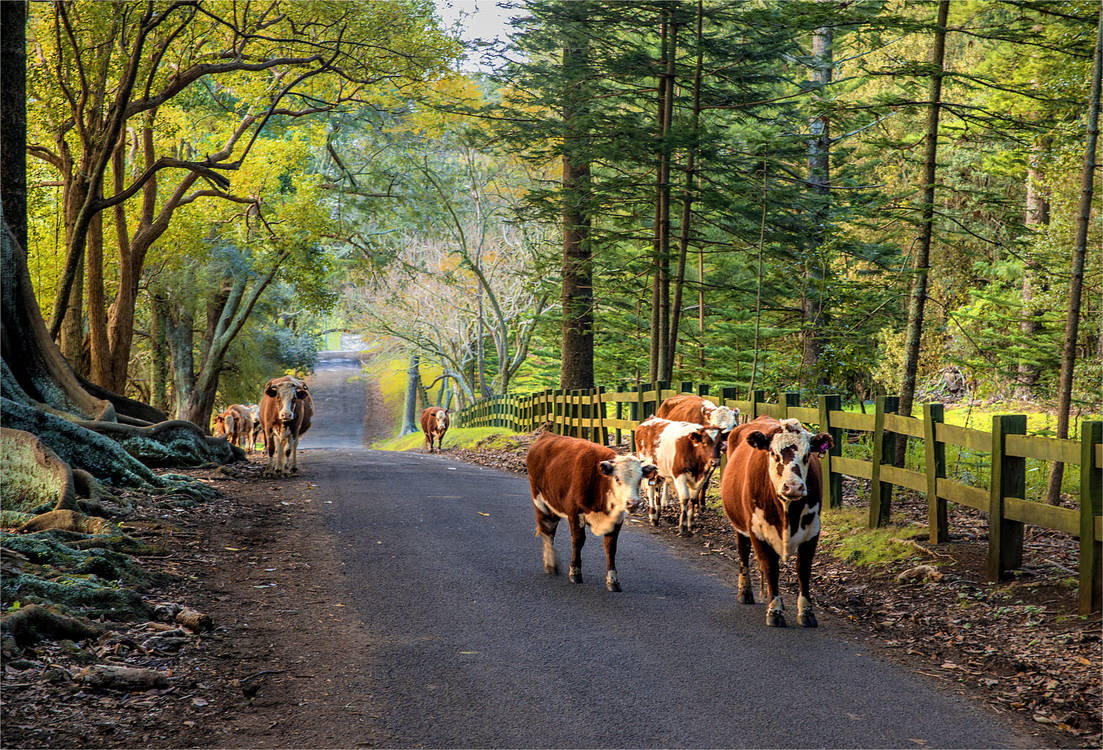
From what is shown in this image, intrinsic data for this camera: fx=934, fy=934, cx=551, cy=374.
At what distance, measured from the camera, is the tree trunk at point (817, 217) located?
15.7 m

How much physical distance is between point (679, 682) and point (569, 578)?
2.86 m

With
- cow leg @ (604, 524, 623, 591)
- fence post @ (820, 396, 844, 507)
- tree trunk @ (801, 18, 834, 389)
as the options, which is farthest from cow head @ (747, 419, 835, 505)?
tree trunk @ (801, 18, 834, 389)

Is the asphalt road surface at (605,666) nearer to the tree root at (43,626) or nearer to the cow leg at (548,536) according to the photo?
the cow leg at (548,536)

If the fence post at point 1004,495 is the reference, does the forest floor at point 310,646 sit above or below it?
below

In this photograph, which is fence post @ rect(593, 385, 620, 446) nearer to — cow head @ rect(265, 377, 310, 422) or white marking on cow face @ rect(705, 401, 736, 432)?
cow head @ rect(265, 377, 310, 422)

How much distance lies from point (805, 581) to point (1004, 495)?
1840mm

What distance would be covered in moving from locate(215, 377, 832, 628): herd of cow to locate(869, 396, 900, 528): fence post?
1156 mm

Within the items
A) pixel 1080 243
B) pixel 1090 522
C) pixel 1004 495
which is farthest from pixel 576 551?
pixel 1080 243

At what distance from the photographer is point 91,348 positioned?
19062 millimetres

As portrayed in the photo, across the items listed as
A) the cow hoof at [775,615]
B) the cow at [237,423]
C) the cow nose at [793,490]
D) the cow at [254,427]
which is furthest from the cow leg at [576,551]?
the cow at [254,427]

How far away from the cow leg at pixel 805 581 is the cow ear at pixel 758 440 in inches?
31.2

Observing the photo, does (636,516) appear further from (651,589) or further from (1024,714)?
(1024,714)

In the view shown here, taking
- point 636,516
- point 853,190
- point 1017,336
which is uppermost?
point 853,190

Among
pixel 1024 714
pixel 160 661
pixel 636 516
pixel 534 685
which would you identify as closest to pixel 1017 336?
pixel 636 516
